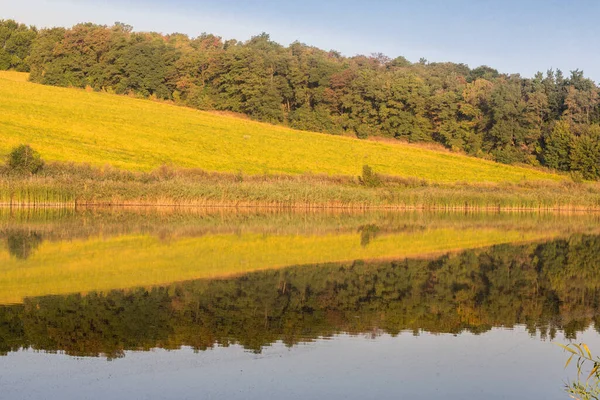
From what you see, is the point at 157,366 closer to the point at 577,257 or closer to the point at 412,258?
the point at 412,258

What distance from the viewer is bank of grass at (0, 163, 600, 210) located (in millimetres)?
42281

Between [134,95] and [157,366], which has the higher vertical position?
[134,95]

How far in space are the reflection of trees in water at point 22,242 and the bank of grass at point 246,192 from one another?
14.8 metres

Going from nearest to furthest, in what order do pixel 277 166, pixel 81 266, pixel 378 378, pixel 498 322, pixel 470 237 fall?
pixel 378 378 < pixel 498 322 < pixel 81 266 < pixel 470 237 < pixel 277 166

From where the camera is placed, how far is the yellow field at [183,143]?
61.8 m

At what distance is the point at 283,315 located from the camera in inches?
577

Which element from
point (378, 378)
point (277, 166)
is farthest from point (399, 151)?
point (378, 378)

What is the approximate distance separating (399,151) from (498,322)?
2599 inches

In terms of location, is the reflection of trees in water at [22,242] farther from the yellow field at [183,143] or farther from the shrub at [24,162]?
the yellow field at [183,143]

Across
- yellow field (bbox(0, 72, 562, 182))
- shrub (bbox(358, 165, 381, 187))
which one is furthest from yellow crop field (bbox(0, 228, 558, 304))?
yellow field (bbox(0, 72, 562, 182))

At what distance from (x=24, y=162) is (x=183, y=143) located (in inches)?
931

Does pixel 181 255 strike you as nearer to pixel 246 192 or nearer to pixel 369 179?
pixel 246 192

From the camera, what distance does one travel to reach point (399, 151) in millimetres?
80312

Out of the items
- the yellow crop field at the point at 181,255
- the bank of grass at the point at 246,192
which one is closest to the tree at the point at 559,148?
the bank of grass at the point at 246,192
